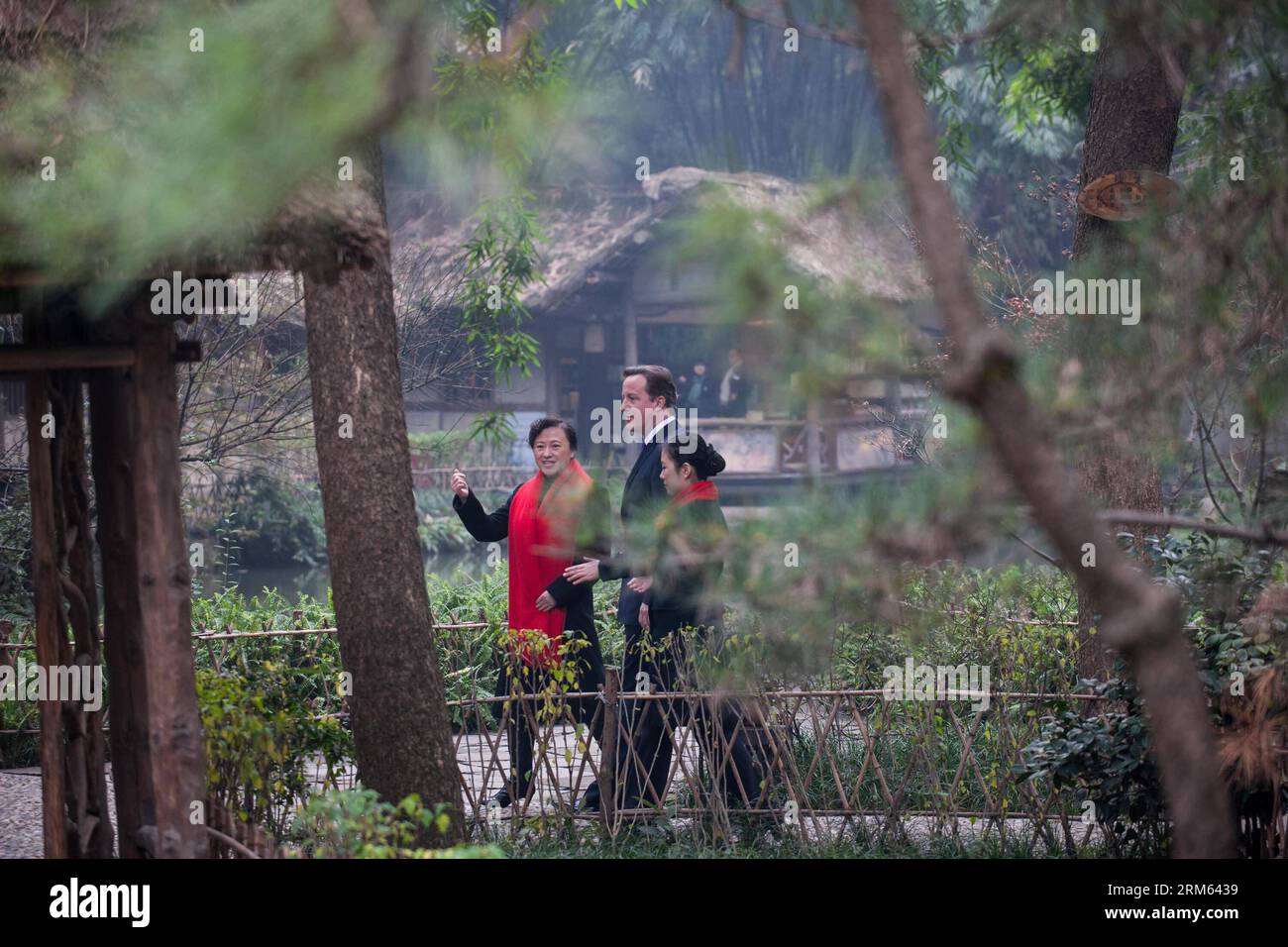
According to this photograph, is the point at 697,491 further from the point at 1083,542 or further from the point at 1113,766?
the point at 1083,542

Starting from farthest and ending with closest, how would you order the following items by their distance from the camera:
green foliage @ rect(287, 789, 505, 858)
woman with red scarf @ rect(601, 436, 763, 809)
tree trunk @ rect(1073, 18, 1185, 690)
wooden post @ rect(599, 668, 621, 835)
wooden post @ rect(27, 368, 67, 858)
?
tree trunk @ rect(1073, 18, 1185, 690) < wooden post @ rect(599, 668, 621, 835) < woman with red scarf @ rect(601, 436, 763, 809) < wooden post @ rect(27, 368, 67, 858) < green foliage @ rect(287, 789, 505, 858)

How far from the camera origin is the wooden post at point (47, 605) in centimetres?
362

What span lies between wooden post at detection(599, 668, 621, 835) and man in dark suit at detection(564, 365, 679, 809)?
64mm

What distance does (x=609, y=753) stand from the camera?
520 cm

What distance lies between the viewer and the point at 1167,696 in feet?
7.14

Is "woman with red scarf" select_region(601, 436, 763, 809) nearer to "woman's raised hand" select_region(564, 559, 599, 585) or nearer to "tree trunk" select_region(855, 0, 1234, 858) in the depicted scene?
"woman's raised hand" select_region(564, 559, 599, 585)

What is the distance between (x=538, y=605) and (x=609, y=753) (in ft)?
2.78

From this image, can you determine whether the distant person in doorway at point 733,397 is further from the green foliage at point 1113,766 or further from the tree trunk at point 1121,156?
the green foliage at point 1113,766

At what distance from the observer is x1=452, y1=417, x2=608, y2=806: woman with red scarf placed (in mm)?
5336

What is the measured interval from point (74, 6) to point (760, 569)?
101 inches

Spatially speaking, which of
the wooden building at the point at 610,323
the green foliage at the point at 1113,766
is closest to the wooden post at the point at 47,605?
the green foliage at the point at 1113,766

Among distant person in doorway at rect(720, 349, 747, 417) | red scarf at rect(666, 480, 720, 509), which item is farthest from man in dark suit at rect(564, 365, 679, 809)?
distant person in doorway at rect(720, 349, 747, 417)
